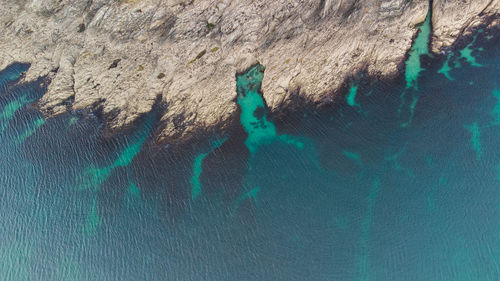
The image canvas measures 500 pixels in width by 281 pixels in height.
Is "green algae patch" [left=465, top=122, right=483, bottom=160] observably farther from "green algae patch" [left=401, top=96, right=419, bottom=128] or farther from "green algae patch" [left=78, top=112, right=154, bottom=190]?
"green algae patch" [left=78, top=112, right=154, bottom=190]

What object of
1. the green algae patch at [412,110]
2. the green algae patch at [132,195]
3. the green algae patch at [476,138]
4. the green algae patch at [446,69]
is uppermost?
the green algae patch at [446,69]

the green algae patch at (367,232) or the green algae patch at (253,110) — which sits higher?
the green algae patch at (253,110)

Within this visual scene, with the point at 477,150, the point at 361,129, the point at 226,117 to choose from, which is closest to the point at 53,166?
the point at 226,117

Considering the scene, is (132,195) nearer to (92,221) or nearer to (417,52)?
(92,221)

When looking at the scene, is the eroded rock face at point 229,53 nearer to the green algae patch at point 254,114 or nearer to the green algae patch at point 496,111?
the green algae patch at point 254,114

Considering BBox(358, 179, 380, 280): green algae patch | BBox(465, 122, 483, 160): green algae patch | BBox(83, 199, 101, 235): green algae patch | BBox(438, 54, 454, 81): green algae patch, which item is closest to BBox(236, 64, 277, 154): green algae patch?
BBox(358, 179, 380, 280): green algae patch

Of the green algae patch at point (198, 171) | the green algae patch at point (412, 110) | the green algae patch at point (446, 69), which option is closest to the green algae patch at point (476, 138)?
the green algae patch at point (412, 110)
